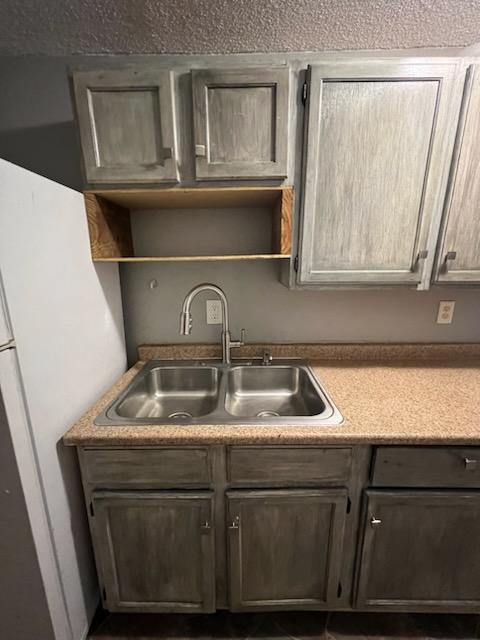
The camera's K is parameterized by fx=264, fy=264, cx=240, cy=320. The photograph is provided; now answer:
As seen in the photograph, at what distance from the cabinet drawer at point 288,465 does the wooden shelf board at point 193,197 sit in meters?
0.97

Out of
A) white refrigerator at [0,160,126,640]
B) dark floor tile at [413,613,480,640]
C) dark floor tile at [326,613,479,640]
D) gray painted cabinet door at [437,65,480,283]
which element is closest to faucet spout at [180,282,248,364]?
white refrigerator at [0,160,126,640]

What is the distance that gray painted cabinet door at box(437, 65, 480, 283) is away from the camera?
38.2 inches

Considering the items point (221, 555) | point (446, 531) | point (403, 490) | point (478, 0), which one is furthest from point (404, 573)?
point (478, 0)

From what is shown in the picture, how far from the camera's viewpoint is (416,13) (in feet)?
3.34

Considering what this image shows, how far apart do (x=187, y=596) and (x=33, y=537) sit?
2.13 feet

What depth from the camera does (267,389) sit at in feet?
4.63

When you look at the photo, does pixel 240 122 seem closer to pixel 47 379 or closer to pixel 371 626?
pixel 47 379

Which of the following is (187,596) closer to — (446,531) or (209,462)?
(209,462)

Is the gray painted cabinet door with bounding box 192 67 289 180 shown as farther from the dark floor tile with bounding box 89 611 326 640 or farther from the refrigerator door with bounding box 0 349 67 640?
the dark floor tile with bounding box 89 611 326 640

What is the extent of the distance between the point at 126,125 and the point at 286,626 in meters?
2.10

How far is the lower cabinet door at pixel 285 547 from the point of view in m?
0.95

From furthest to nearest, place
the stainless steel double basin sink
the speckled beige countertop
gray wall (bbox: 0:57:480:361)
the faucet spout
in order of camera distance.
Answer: gray wall (bbox: 0:57:480:361) < the stainless steel double basin sink < the faucet spout < the speckled beige countertop

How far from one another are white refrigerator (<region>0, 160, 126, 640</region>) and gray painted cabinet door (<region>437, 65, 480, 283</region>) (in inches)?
57.4

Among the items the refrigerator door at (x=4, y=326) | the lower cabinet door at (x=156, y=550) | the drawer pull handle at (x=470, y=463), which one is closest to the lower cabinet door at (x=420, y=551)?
the drawer pull handle at (x=470, y=463)
